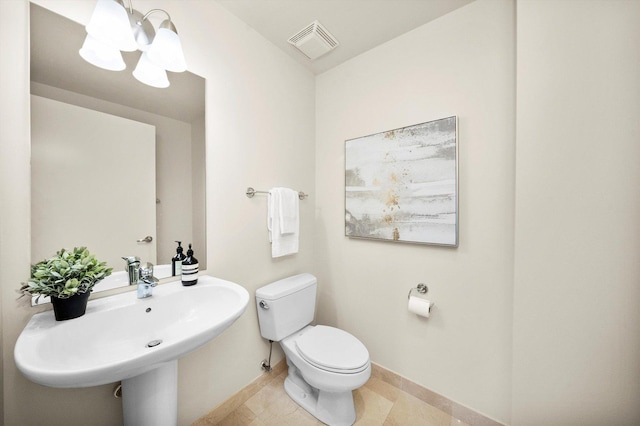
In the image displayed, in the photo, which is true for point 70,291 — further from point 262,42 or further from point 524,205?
point 524,205

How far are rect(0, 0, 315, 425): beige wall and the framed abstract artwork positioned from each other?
0.44 meters

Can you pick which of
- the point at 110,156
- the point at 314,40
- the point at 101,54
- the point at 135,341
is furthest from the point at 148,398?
the point at 314,40

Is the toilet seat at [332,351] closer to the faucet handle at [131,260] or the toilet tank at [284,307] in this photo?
the toilet tank at [284,307]

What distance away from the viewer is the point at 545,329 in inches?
40.6

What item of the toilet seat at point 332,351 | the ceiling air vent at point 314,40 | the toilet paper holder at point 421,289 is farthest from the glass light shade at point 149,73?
the toilet paper holder at point 421,289

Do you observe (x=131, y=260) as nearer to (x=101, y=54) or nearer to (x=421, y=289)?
(x=101, y=54)

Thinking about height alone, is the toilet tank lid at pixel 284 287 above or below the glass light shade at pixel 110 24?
below

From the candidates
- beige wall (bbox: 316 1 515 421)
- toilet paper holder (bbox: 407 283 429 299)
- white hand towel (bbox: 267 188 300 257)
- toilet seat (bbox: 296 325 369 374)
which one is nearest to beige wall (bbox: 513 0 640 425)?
beige wall (bbox: 316 1 515 421)

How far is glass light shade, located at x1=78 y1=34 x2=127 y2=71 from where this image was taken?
2.85ft

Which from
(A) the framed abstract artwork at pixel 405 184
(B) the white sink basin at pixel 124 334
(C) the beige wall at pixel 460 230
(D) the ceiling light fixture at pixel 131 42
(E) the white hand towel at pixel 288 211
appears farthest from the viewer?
(E) the white hand towel at pixel 288 211

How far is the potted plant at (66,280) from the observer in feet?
2.31

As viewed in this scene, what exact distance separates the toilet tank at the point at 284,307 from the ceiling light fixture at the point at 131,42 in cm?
128

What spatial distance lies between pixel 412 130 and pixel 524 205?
A: 720mm

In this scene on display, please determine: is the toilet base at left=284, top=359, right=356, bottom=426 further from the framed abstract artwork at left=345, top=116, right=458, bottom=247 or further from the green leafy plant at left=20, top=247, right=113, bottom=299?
the green leafy plant at left=20, top=247, right=113, bottom=299
